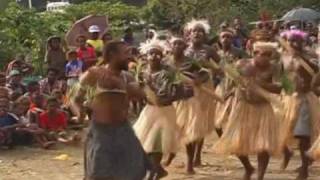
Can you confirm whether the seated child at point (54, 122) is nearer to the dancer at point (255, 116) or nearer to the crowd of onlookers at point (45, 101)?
the crowd of onlookers at point (45, 101)

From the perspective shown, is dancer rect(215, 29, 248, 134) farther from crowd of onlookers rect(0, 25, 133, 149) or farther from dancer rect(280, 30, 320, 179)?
crowd of onlookers rect(0, 25, 133, 149)

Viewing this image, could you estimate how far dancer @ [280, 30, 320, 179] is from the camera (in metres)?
8.24

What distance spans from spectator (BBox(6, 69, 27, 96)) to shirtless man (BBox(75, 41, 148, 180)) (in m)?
5.71

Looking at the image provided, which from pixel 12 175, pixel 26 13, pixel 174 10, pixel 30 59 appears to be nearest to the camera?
pixel 12 175

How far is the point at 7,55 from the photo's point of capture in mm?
16359

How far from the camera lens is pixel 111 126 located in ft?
20.2

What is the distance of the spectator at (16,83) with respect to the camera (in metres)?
11.8

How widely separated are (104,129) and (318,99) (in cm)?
319

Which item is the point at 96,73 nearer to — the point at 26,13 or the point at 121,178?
the point at 121,178

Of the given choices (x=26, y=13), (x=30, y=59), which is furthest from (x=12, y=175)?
(x=26, y=13)

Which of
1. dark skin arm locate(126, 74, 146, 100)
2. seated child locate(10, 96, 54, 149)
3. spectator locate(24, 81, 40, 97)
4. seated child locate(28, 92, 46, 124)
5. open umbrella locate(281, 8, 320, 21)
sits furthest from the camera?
open umbrella locate(281, 8, 320, 21)

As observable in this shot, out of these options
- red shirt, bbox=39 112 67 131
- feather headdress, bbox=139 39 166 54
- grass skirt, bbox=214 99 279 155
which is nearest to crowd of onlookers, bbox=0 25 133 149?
red shirt, bbox=39 112 67 131

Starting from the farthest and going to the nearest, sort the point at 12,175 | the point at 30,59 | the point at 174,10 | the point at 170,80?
the point at 174,10
the point at 30,59
the point at 12,175
the point at 170,80

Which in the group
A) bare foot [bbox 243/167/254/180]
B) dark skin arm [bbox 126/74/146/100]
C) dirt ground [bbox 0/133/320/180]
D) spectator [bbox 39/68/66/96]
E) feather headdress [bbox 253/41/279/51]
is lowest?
dirt ground [bbox 0/133/320/180]
